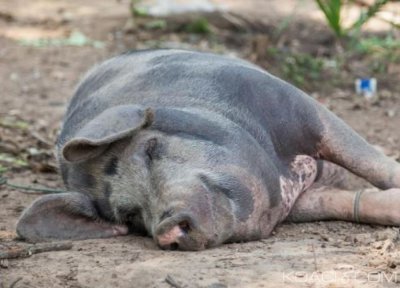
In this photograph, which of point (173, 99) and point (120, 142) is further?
point (173, 99)

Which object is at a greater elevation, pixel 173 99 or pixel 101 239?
pixel 173 99

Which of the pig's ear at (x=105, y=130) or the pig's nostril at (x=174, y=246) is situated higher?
the pig's ear at (x=105, y=130)

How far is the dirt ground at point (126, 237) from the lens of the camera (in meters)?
3.66

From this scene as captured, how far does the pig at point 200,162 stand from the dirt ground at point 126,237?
103 millimetres

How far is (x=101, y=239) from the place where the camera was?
4.38 m

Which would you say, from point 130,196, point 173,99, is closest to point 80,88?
point 173,99

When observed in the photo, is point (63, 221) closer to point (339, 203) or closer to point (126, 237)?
point (126, 237)

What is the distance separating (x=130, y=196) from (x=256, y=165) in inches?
22.8

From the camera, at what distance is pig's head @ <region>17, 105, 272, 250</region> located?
3.91m

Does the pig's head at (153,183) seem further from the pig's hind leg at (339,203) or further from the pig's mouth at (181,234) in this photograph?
the pig's hind leg at (339,203)

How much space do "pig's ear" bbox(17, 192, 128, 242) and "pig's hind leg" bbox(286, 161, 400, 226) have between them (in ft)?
3.29

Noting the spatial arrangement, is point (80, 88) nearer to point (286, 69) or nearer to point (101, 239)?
point (101, 239)

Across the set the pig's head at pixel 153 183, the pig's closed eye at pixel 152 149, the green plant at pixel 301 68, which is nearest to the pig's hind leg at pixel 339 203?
the pig's head at pixel 153 183

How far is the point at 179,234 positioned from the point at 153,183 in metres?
0.30
